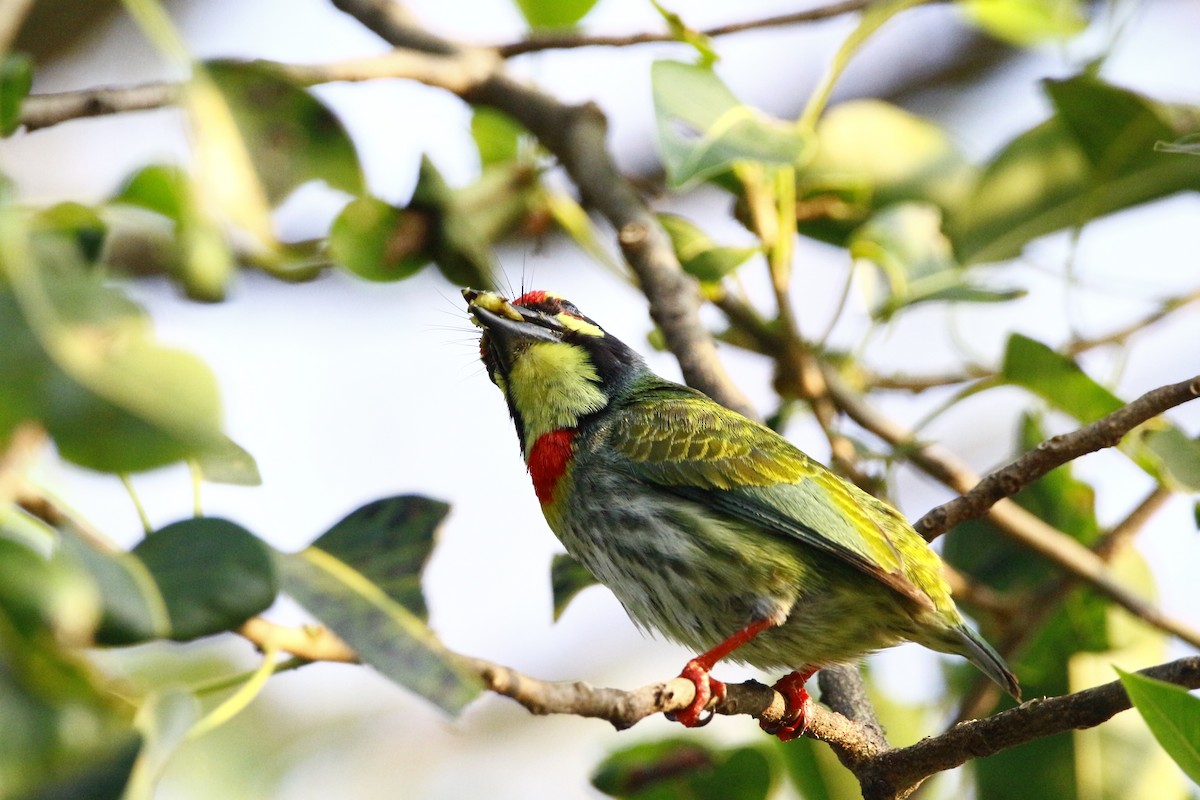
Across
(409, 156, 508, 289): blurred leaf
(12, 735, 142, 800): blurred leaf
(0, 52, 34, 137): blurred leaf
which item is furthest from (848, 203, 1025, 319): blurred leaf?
(12, 735, 142, 800): blurred leaf

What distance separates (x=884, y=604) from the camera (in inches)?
104

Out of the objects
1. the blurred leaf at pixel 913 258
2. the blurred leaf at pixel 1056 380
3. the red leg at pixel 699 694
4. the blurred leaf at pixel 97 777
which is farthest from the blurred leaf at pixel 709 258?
the blurred leaf at pixel 97 777

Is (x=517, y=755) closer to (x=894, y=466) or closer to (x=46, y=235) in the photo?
(x=894, y=466)

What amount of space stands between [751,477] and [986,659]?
653 mm

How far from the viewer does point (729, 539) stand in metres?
2.77

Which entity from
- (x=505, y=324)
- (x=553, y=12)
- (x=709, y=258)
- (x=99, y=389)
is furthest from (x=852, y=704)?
(x=553, y=12)

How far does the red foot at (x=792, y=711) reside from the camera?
2.38m

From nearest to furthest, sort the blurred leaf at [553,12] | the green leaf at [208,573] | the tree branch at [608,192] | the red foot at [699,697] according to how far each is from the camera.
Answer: the green leaf at [208,573], the red foot at [699,697], the tree branch at [608,192], the blurred leaf at [553,12]

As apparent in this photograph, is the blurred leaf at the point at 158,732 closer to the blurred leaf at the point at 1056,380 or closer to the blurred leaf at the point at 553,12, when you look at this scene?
the blurred leaf at the point at 1056,380

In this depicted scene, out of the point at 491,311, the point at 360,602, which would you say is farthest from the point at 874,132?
the point at 360,602

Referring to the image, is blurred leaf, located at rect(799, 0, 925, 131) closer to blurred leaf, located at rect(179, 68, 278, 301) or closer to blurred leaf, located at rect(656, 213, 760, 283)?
blurred leaf, located at rect(656, 213, 760, 283)

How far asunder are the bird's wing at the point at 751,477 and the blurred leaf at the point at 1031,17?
5.10ft

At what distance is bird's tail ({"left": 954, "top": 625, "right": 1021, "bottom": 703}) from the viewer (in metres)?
2.41

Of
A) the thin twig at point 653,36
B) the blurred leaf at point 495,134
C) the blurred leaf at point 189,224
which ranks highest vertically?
the thin twig at point 653,36
